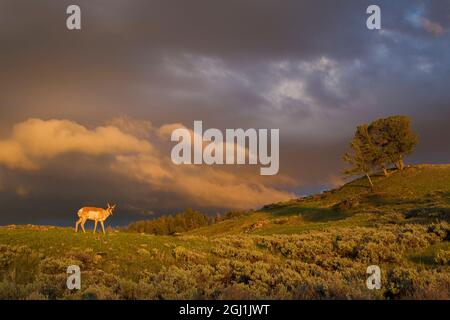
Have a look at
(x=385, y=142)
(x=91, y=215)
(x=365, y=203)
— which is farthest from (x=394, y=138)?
(x=91, y=215)

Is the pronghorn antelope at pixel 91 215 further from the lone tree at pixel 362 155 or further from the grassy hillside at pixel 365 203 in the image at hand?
the lone tree at pixel 362 155

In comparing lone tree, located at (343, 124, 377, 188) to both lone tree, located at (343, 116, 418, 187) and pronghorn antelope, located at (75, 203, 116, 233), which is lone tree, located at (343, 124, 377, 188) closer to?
lone tree, located at (343, 116, 418, 187)

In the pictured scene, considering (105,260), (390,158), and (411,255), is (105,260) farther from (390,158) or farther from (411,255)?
(390,158)

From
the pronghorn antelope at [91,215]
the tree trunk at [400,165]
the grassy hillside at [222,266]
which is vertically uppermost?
the tree trunk at [400,165]

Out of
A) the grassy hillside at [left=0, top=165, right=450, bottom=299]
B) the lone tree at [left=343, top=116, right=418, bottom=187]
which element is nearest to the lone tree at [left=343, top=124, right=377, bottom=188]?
the lone tree at [left=343, top=116, right=418, bottom=187]

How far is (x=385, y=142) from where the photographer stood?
8838 cm

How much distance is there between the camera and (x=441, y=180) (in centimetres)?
7356

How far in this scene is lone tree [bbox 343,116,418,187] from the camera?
8488cm

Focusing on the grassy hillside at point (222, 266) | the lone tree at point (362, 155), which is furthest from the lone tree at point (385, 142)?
the grassy hillside at point (222, 266)

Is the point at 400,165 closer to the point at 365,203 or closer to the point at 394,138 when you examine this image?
the point at 394,138

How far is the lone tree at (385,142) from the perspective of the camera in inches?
3342

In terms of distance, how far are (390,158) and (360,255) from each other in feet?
232

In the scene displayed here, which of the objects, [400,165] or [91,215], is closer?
[91,215]
